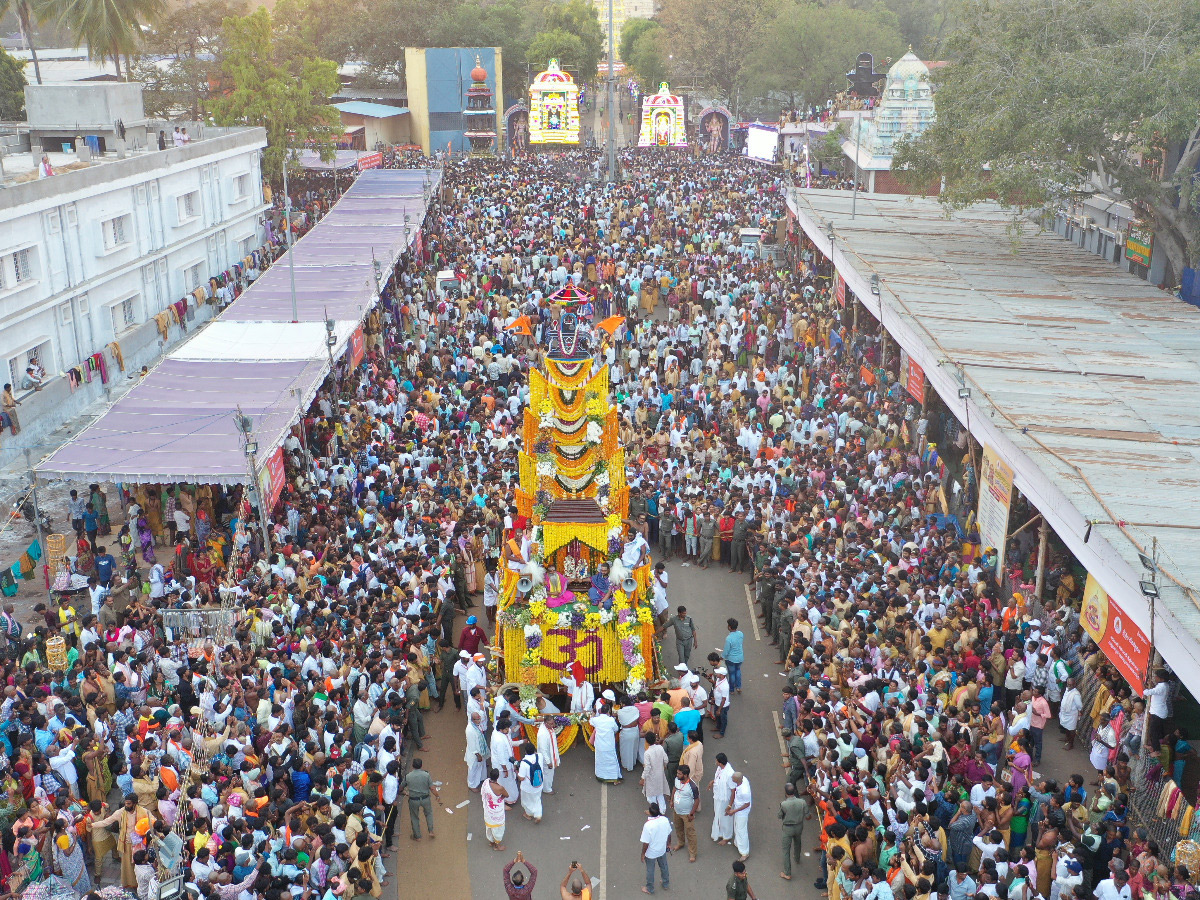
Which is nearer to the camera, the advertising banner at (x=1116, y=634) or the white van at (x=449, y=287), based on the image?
the advertising banner at (x=1116, y=634)

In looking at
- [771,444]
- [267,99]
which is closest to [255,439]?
[771,444]

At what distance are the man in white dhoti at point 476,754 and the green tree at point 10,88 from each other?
43932 millimetres

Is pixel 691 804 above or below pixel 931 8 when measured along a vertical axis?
below

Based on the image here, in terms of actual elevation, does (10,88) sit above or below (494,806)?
above

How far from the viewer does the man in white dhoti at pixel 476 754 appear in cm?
1312

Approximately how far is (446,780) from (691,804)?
3079mm

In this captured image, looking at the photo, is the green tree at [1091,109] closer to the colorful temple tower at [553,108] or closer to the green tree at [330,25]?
the colorful temple tower at [553,108]

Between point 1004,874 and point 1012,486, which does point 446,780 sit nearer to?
point 1004,874

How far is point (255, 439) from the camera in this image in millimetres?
18172

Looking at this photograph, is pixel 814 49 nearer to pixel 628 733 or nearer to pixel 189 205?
pixel 189 205

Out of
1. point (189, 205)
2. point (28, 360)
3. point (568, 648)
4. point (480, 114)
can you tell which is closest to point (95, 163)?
point (189, 205)

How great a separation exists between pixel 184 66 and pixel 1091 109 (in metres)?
46.4

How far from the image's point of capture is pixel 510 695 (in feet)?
44.2

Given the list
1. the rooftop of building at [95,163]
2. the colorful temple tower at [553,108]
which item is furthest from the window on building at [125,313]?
the colorful temple tower at [553,108]
